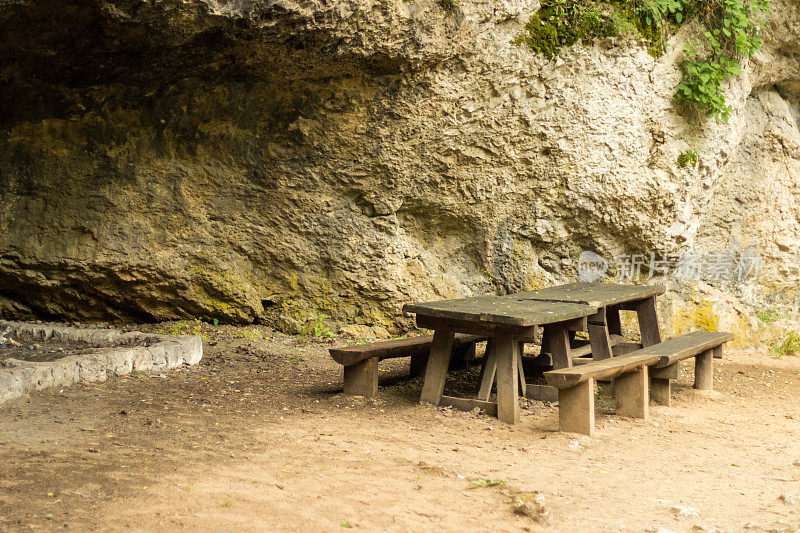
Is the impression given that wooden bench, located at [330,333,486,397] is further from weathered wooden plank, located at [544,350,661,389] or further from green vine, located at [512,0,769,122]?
green vine, located at [512,0,769,122]

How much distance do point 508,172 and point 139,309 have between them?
4041 mm

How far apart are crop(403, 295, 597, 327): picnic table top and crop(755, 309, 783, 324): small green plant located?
4555 millimetres

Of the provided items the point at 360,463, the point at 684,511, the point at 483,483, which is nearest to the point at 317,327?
the point at 360,463

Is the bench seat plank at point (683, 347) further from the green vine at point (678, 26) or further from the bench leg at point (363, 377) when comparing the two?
the green vine at point (678, 26)

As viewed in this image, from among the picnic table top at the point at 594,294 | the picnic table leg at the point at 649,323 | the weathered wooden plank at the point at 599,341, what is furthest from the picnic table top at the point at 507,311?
the picnic table leg at the point at 649,323

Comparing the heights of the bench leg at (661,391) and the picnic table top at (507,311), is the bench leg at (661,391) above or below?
below

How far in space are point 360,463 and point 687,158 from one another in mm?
5696

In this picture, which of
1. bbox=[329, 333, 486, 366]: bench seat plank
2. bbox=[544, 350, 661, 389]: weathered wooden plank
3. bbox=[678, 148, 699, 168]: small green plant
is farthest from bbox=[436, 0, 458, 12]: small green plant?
bbox=[544, 350, 661, 389]: weathered wooden plank

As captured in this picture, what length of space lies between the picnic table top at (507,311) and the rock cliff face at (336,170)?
7.94ft

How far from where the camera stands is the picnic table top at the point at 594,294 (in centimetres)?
487

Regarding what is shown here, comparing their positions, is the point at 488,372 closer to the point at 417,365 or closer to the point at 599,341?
the point at 417,365

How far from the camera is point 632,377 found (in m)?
4.45

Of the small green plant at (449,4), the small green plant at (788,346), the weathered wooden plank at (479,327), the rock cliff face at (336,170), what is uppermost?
the small green plant at (449,4)

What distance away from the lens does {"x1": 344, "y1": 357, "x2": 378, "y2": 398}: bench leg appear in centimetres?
459
